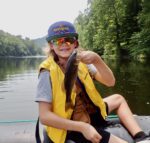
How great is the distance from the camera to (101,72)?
3.48 metres

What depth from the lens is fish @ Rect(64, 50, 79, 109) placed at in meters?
3.09

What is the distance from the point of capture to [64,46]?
335 cm

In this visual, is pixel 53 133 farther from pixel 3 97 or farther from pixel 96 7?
pixel 96 7

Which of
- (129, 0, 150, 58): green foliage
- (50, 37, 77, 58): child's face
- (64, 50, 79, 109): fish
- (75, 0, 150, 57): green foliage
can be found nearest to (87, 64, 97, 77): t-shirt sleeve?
(50, 37, 77, 58): child's face

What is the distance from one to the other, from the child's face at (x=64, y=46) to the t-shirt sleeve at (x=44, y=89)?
0.67ft

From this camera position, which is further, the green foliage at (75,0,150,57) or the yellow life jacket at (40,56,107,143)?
the green foliage at (75,0,150,57)

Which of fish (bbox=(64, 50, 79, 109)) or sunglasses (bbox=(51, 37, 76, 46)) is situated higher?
sunglasses (bbox=(51, 37, 76, 46))

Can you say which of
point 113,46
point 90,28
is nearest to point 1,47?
point 90,28

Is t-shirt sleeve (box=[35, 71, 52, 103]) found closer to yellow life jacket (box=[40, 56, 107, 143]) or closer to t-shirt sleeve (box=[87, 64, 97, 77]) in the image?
yellow life jacket (box=[40, 56, 107, 143])

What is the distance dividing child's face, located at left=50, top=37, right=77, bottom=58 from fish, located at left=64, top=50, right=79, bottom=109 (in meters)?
0.24

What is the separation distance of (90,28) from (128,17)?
1140 centimetres

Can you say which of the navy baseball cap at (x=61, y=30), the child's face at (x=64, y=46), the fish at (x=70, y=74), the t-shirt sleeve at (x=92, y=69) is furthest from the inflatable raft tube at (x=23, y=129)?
the navy baseball cap at (x=61, y=30)

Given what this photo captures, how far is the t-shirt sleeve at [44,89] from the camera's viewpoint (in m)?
3.26

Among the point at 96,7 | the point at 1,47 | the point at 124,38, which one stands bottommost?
the point at 1,47
